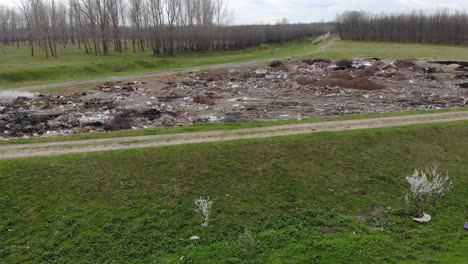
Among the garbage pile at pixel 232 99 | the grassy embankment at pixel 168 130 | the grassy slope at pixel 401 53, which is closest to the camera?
the grassy embankment at pixel 168 130

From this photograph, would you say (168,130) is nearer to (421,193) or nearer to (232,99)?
(232,99)

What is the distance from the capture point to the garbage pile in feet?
66.1

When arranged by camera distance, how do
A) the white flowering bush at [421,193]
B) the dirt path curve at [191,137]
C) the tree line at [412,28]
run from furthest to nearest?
the tree line at [412,28], the dirt path curve at [191,137], the white flowering bush at [421,193]

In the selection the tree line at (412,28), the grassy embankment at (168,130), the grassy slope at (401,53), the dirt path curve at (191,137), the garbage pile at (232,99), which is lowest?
the dirt path curve at (191,137)

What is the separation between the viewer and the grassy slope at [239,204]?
1003 centimetres

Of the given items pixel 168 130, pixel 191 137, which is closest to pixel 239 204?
pixel 191 137

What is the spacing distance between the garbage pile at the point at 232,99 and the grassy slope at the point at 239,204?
17.5ft

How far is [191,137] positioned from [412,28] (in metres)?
77.6

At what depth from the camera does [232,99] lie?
25312 millimetres

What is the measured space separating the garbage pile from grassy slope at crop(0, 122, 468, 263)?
5.34 metres

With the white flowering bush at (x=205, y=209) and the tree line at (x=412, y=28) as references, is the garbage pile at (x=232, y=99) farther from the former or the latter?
the tree line at (x=412, y=28)

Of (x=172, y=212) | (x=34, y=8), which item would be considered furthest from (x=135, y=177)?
(x=34, y=8)

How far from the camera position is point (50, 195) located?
12.1m

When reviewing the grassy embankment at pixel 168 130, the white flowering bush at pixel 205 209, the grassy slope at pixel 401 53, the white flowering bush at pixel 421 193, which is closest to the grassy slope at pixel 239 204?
the white flowering bush at pixel 205 209
